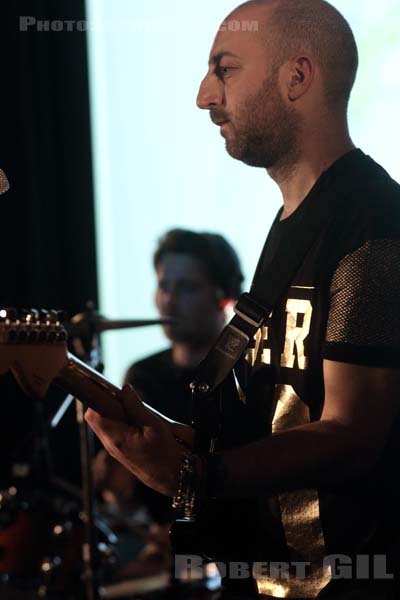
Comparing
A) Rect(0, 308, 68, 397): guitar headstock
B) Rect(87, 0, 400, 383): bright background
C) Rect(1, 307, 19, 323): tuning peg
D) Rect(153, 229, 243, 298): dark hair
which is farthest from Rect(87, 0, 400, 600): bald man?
Rect(153, 229, 243, 298): dark hair

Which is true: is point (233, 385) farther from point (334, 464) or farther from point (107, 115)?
point (107, 115)

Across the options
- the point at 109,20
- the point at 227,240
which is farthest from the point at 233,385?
the point at 109,20

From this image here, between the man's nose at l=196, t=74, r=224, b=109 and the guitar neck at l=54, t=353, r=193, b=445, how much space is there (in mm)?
604

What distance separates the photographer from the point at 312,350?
1737mm

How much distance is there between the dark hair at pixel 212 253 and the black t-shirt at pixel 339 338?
215cm

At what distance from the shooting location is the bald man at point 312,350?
5.22 ft

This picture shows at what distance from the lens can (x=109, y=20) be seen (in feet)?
14.8

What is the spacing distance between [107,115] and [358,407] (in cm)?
348

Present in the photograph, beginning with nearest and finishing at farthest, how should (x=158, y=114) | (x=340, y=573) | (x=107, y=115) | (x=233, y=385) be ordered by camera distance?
1. (x=340, y=573)
2. (x=233, y=385)
3. (x=158, y=114)
4. (x=107, y=115)

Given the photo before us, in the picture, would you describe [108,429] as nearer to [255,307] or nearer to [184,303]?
[255,307]

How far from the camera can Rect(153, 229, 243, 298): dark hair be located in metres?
4.04

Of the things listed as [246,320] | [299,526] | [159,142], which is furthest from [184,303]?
[299,526]

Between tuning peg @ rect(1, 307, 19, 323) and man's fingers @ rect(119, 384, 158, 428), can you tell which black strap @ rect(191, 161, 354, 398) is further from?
tuning peg @ rect(1, 307, 19, 323)

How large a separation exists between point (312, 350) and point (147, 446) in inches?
14.5
